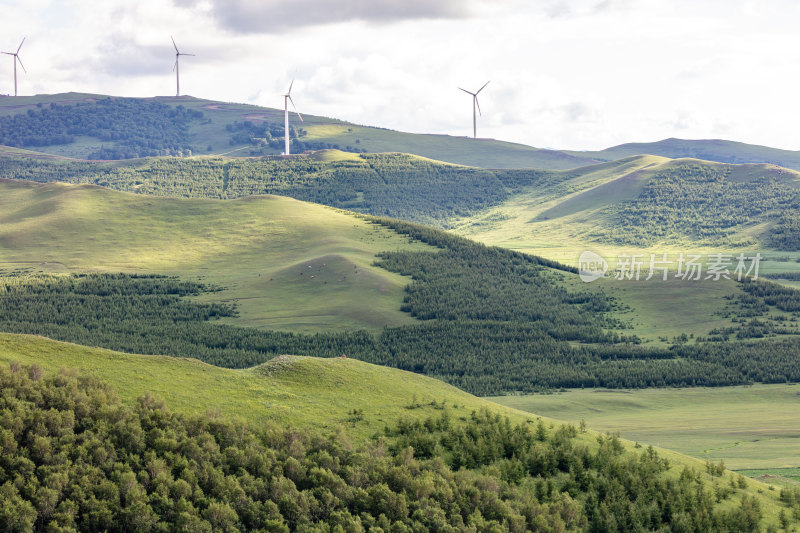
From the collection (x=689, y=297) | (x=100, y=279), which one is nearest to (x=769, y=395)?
(x=689, y=297)

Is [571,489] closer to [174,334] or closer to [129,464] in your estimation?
[129,464]

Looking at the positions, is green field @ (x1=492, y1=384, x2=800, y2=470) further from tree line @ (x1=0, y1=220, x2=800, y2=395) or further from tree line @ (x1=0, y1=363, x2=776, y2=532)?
tree line @ (x1=0, y1=363, x2=776, y2=532)

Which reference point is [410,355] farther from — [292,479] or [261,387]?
[292,479]

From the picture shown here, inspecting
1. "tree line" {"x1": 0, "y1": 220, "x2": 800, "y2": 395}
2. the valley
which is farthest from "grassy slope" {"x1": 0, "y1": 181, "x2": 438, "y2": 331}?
"tree line" {"x1": 0, "y1": 220, "x2": 800, "y2": 395}

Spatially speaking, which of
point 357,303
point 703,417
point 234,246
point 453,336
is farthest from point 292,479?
point 234,246

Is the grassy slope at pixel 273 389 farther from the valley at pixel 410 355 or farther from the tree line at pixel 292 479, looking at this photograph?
the tree line at pixel 292 479

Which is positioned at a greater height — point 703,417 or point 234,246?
point 234,246
